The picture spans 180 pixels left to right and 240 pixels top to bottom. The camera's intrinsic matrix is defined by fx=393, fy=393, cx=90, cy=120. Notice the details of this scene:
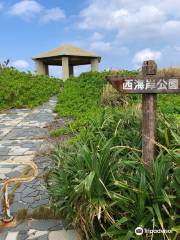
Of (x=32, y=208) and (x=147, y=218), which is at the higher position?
(x=147, y=218)

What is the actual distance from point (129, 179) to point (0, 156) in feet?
13.0

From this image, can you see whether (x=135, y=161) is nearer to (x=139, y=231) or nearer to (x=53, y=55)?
(x=139, y=231)

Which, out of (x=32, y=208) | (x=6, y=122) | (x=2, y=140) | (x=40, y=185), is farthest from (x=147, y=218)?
(x=6, y=122)

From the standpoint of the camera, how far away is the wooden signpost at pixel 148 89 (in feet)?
12.3

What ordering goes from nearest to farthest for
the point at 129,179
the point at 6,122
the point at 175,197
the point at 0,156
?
the point at 175,197, the point at 129,179, the point at 0,156, the point at 6,122

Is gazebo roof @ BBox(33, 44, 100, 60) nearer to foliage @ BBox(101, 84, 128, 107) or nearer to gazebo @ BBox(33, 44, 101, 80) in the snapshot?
gazebo @ BBox(33, 44, 101, 80)

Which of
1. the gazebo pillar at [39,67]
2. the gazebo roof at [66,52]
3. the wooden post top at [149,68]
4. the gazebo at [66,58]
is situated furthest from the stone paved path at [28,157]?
the gazebo pillar at [39,67]

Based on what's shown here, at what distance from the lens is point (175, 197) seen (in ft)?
11.1

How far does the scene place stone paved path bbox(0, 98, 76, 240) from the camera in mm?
4086

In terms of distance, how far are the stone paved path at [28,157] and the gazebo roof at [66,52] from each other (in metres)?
9.22

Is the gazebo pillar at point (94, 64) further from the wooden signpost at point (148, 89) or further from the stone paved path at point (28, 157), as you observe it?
the wooden signpost at point (148, 89)

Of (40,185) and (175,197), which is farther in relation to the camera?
(40,185)

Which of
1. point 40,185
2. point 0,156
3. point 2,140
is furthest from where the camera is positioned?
point 2,140

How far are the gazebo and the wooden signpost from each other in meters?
18.4
